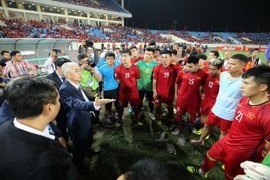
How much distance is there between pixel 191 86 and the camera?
4227 mm

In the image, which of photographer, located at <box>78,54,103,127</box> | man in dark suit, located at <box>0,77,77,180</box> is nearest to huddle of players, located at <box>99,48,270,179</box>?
photographer, located at <box>78,54,103,127</box>

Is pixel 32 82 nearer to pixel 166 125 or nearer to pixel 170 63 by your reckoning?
pixel 170 63

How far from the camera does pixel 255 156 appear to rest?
239 centimetres

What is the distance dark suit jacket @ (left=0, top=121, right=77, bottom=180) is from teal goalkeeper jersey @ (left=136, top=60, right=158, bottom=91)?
13.6 feet

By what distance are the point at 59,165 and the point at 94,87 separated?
4.73m

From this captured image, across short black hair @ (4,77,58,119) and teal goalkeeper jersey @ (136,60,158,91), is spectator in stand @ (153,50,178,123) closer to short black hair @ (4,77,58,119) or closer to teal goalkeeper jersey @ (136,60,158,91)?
teal goalkeeper jersey @ (136,60,158,91)

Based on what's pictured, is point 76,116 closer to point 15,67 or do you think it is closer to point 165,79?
point 165,79

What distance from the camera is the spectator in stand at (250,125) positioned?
7.18 feet

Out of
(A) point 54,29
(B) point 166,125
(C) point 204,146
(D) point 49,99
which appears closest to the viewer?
(D) point 49,99

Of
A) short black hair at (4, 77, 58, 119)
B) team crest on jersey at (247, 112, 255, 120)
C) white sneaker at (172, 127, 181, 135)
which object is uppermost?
short black hair at (4, 77, 58, 119)

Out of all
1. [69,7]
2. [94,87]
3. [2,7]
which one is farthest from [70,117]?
[69,7]

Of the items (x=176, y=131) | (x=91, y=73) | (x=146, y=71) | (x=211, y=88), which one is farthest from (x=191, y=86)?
(x=91, y=73)

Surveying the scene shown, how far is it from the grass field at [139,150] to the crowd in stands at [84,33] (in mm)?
14714

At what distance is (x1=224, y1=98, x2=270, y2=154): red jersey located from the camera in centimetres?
215
